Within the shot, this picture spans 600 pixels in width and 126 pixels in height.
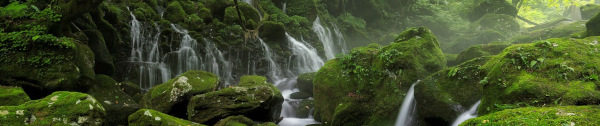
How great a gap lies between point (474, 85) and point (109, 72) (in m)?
10.1

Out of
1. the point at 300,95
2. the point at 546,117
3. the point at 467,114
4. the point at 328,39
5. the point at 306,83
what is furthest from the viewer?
the point at 328,39

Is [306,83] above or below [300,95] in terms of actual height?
above

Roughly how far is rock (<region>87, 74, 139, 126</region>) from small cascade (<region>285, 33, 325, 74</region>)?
27.1 feet

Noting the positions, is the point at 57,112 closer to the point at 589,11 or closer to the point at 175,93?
the point at 175,93

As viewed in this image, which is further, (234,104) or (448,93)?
(234,104)

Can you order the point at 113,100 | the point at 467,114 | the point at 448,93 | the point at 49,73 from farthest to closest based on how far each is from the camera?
1. the point at 113,100
2. the point at 49,73
3. the point at 448,93
4. the point at 467,114

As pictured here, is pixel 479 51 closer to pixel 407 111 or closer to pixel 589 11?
pixel 407 111

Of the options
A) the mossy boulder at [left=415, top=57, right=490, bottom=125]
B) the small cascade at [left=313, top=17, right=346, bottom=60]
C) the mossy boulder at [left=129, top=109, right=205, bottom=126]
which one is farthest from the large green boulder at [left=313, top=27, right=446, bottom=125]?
the small cascade at [left=313, top=17, right=346, bottom=60]

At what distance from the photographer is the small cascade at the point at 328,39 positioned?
19281mm

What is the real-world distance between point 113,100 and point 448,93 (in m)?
7.92

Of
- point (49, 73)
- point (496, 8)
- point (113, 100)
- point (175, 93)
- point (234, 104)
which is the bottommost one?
point (234, 104)

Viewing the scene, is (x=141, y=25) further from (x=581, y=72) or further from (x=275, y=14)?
(x=581, y=72)

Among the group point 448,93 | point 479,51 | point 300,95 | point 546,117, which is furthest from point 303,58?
point 546,117

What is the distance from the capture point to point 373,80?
25.0ft
